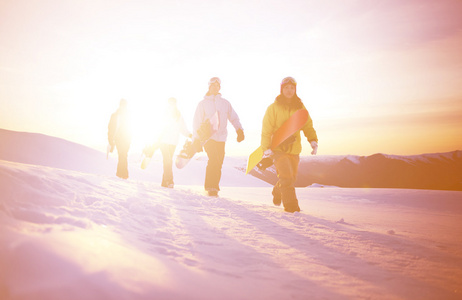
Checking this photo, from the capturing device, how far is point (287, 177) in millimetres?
3811

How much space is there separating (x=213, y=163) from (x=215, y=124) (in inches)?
32.5

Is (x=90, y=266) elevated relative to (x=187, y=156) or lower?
lower

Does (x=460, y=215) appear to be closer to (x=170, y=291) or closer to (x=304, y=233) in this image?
(x=304, y=233)

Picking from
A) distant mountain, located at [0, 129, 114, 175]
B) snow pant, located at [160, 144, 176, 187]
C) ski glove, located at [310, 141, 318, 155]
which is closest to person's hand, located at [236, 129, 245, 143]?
ski glove, located at [310, 141, 318, 155]

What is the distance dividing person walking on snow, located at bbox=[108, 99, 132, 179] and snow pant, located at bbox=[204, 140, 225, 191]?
2954 mm

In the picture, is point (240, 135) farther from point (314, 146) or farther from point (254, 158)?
point (314, 146)

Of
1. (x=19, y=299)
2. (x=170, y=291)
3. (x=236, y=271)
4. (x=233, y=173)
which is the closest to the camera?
(x=19, y=299)

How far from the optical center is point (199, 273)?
3.83ft

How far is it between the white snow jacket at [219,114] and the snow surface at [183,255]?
9.63ft

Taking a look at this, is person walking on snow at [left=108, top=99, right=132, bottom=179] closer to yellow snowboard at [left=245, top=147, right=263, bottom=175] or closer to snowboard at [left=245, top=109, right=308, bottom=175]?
yellow snowboard at [left=245, top=147, right=263, bottom=175]

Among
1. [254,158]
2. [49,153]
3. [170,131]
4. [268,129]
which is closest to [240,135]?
[254,158]

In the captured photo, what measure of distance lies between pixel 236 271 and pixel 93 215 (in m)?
1.04

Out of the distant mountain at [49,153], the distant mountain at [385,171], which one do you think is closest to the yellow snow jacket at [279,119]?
the distant mountain at [49,153]

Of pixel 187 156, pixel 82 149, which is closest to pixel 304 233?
pixel 187 156
